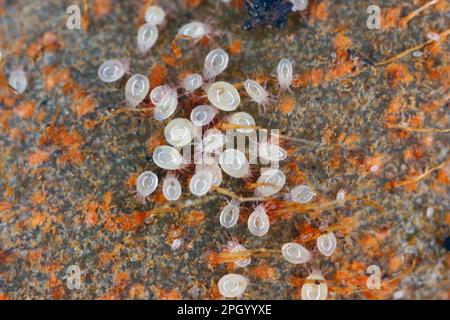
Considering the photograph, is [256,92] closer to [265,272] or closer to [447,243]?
[265,272]

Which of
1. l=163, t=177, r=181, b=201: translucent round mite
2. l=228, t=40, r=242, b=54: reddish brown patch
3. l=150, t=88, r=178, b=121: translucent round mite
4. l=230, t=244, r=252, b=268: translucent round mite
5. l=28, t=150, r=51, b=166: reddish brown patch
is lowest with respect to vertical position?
l=230, t=244, r=252, b=268: translucent round mite

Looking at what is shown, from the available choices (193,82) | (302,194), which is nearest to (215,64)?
(193,82)

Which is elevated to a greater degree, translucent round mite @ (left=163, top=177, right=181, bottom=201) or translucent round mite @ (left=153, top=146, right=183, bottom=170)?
translucent round mite @ (left=153, top=146, right=183, bottom=170)

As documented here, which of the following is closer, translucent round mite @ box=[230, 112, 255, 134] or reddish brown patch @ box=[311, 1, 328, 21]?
translucent round mite @ box=[230, 112, 255, 134]

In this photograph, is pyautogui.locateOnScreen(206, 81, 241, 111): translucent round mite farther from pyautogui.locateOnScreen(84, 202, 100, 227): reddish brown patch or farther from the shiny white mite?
pyautogui.locateOnScreen(84, 202, 100, 227): reddish brown patch

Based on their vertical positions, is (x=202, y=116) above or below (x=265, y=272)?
above

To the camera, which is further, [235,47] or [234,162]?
[235,47]

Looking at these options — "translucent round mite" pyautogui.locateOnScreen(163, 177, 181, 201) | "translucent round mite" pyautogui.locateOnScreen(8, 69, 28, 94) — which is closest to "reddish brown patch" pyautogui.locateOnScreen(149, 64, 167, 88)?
"translucent round mite" pyautogui.locateOnScreen(163, 177, 181, 201)
